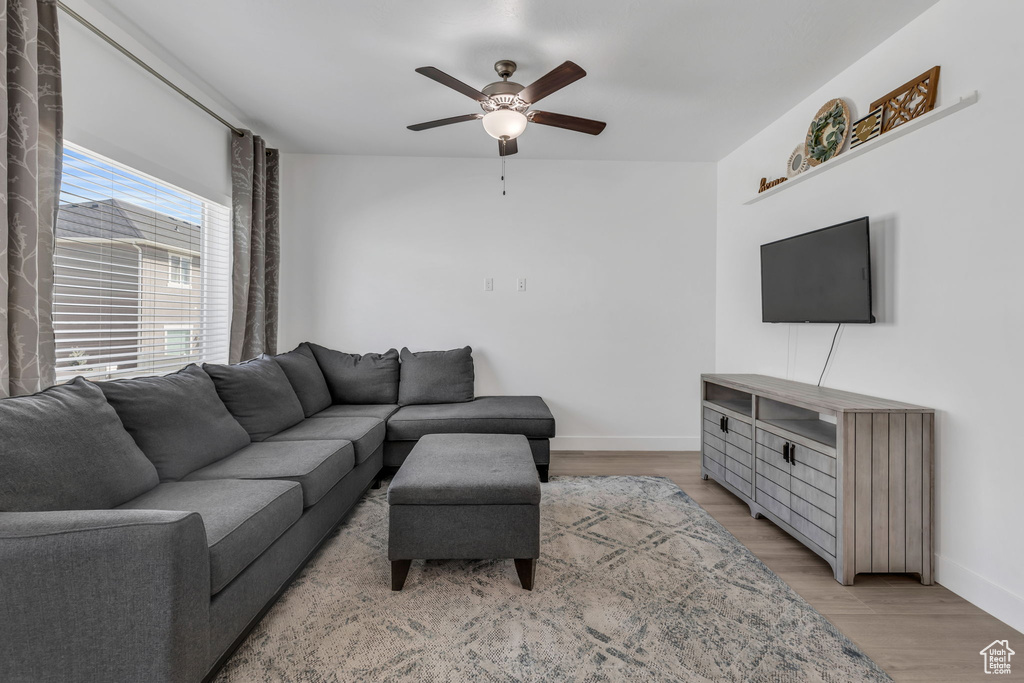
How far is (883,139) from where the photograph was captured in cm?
220

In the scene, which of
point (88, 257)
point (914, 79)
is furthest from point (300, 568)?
point (914, 79)

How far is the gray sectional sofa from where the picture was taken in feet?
3.64

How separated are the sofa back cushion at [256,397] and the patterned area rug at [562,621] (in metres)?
0.76

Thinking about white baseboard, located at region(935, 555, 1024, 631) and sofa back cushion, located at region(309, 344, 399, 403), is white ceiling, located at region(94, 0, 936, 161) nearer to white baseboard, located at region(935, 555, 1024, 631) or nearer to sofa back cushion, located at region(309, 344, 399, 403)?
sofa back cushion, located at region(309, 344, 399, 403)

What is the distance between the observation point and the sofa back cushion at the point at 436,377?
11.8 feet

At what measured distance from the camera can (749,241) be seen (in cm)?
350

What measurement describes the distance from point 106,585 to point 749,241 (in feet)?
12.9

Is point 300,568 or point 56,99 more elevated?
point 56,99

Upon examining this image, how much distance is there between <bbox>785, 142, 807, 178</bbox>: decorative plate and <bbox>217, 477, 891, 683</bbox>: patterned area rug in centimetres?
226

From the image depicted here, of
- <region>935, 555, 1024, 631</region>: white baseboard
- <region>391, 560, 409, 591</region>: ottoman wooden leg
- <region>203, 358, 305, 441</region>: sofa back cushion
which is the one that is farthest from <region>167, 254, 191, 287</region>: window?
<region>935, 555, 1024, 631</region>: white baseboard

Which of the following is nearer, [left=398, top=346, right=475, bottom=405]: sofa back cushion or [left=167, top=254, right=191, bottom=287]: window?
[left=167, top=254, right=191, bottom=287]: window

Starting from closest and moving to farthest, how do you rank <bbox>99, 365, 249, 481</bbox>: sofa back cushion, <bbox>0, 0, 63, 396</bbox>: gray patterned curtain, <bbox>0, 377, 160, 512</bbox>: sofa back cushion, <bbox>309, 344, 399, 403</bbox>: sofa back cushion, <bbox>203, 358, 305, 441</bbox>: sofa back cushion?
<bbox>0, 377, 160, 512</bbox>: sofa back cushion → <bbox>0, 0, 63, 396</bbox>: gray patterned curtain → <bbox>99, 365, 249, 481</bbox>: sofa back cushion → <bbox>203, 358, 305, 441</bbox>: sofa back cushion → <bbox>309, 344, 399, 403</bbox>: sofa back cushion

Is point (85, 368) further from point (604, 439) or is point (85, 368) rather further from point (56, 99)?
point (604, 439)

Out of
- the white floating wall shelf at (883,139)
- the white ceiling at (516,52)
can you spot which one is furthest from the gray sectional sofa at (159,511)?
the white floating wall shelf at (883,139)
